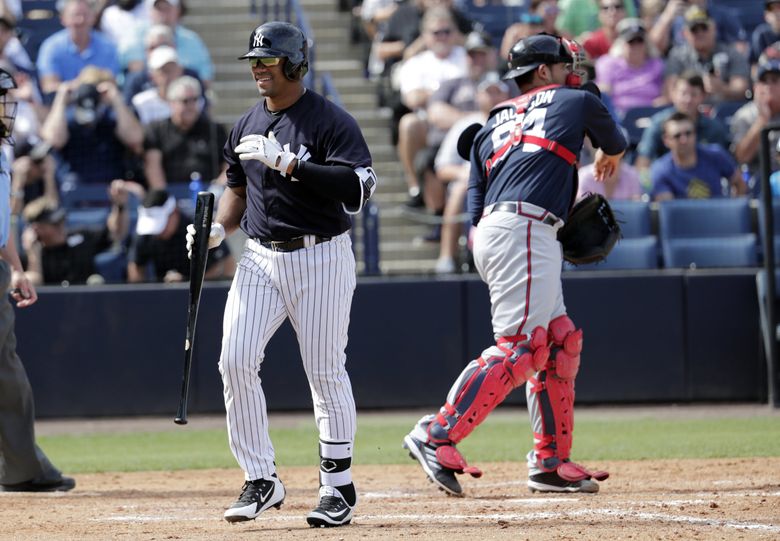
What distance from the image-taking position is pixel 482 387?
601cm

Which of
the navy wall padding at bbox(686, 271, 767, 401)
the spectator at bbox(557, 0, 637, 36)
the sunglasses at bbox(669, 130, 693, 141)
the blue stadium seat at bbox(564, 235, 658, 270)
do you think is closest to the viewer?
the navy wall padding at bbox(686, 271, 767, 401)

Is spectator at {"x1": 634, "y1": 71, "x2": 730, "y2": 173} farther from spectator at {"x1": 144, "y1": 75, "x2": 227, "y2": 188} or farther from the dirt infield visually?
the dirt infield

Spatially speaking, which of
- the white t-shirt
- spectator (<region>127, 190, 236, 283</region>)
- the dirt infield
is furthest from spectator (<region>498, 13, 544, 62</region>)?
the dirt infield

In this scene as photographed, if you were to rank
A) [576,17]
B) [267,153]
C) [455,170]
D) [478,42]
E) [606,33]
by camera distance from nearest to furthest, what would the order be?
1. [267,153]
2. [455,170]
3. [478,42]
4. [606,33]
5. [576,17]

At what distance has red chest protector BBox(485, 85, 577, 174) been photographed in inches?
240

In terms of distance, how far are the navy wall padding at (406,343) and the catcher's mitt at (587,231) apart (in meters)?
3.45

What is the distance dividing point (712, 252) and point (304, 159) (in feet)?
18.7

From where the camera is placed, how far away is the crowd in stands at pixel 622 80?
10.7m

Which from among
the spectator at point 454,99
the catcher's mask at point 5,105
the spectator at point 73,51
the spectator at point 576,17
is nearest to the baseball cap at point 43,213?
the spectator at point 73,51

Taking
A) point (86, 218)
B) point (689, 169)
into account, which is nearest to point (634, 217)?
point (689, 169)

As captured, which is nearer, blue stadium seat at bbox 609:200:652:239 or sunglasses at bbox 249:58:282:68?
sunglasses at bbox 249:58:282:68

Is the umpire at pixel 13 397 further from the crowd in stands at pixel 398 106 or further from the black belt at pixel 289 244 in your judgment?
the crowd in stands at pixel 398 106

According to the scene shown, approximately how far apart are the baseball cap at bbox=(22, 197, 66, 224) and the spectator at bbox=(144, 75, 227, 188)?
3.85 ft

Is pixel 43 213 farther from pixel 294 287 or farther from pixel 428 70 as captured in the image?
pixel 294 287
